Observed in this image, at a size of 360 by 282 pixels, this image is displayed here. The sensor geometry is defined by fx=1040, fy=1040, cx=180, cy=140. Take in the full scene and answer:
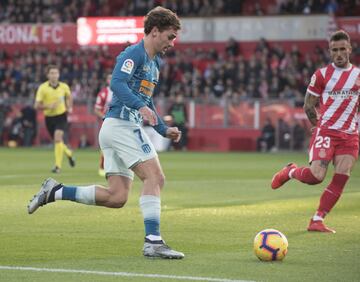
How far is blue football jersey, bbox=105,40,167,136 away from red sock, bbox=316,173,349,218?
2789mm

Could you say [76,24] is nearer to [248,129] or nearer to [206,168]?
[248,129]

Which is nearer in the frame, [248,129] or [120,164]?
[120,164]

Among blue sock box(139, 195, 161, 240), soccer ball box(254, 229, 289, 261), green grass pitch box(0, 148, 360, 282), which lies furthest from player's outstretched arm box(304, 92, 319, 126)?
blue sock box(139, 195, 161, 240)

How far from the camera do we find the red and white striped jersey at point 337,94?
37.6 feet

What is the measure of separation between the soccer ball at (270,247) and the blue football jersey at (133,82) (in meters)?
1.29

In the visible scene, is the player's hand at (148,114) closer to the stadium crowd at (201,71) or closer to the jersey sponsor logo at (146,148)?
the jersey sponsor logo at (146,148)

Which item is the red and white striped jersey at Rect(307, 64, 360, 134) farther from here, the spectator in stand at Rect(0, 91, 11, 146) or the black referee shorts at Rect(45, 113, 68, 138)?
the spectator in stand at Rect(0, 91, 11, 146)

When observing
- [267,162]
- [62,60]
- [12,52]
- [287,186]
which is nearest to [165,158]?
[267,162]

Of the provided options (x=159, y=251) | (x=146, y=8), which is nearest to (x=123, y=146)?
(x=159, y=251)

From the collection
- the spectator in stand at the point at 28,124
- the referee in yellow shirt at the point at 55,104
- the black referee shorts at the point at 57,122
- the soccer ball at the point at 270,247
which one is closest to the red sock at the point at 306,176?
the soccer ball at the point at 270,247

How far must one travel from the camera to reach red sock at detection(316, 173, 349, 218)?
11.4 m

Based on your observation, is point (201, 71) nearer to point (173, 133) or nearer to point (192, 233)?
point (192, 233)

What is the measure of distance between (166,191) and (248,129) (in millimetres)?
17329

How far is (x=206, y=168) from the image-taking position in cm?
2428
